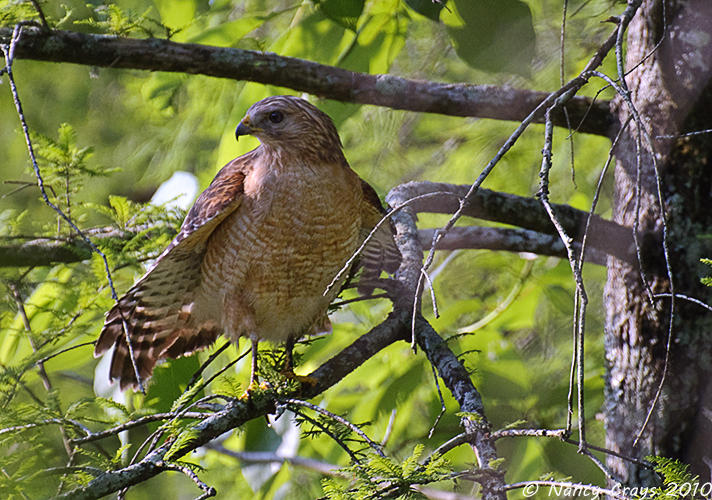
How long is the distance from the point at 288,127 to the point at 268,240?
554mm

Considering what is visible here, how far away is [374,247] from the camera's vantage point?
4047mm

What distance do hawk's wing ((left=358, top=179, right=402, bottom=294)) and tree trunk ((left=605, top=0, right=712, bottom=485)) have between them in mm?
1095

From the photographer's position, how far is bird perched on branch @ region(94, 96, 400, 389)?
347cm

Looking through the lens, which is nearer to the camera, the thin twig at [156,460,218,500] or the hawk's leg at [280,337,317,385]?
the thin twig at [156,460,218,500]

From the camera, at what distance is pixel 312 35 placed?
4113 millimetres

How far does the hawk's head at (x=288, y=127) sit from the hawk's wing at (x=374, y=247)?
27 centimetres

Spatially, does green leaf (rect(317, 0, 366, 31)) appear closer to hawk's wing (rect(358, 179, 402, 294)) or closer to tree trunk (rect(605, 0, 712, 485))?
hawk's wing (rect(358, 179, 402, 294))

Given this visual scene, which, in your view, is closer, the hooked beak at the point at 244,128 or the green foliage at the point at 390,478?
the green foliage at the point at 390,478

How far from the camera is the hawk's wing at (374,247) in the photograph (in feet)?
12.2

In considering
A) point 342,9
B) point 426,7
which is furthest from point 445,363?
point 342,9

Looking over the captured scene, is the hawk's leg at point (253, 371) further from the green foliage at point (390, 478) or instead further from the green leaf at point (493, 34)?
the green leaf at point (493, 34)

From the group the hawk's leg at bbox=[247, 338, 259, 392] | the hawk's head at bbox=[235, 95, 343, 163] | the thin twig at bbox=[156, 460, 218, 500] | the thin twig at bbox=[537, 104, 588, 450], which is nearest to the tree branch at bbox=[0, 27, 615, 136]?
the hawk's head at bbox=[235, 95, 343, 163]

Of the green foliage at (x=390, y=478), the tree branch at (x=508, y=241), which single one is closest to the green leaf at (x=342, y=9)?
the tree branch at (x=508, y=241)

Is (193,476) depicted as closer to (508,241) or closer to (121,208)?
(121,208)
